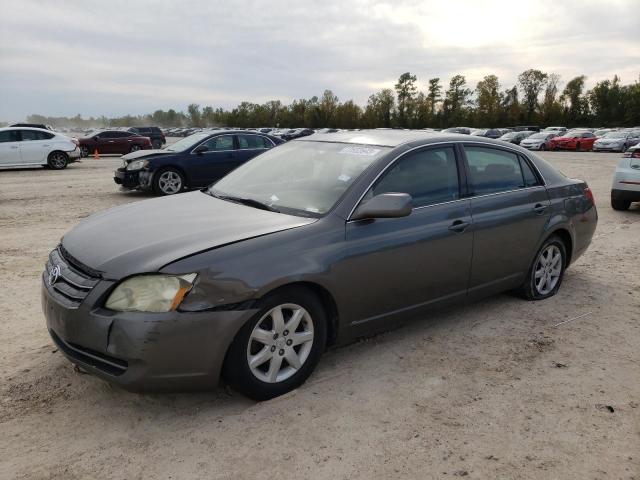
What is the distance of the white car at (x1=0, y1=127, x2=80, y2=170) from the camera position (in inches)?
722

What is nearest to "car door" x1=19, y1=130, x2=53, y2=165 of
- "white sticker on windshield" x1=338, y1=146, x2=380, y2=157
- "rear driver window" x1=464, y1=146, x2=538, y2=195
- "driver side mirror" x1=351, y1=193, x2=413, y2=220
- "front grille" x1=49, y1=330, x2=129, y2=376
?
"white sticker on windshield" x1=338, y1=146, x2=380, y2=157

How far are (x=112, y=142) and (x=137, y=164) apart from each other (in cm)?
1746

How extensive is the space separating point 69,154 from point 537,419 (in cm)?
1978

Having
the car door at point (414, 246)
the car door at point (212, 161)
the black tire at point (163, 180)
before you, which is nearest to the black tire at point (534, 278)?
the car door at point (414, 246)

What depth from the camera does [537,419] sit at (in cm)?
313

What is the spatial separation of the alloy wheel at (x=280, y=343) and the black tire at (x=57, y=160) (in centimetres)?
1871

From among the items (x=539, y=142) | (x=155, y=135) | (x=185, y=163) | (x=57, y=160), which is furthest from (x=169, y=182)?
(x=539, y=142)

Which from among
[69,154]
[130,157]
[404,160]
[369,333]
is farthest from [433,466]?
[69,154]

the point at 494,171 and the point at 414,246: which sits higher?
the point at 494,171

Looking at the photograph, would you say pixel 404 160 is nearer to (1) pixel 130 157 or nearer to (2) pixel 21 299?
(2) pixel 21 299

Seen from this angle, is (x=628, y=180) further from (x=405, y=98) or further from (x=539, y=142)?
(x=405, y=98)

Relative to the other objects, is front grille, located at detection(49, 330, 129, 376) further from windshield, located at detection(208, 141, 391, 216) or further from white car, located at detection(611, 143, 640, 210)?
white car, located at detection(611, 143, 640, 210)

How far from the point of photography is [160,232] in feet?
11.0

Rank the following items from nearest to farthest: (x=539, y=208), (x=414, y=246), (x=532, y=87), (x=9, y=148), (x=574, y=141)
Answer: (x=414, y=246)
(x=539, y=208)
(x=9, y=148)
(x=574, y=141)
(x=532, y=87)
